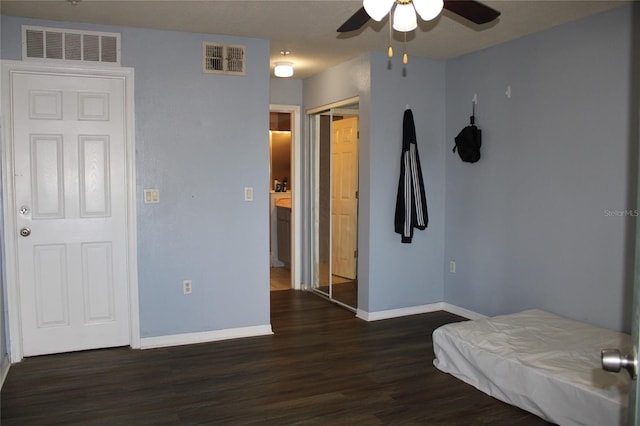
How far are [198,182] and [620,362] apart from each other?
3.60 m

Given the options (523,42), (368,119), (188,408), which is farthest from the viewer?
(368,119)

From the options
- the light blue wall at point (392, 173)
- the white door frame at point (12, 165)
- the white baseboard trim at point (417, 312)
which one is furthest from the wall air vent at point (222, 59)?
the white baseboard trim at point (417, 312)

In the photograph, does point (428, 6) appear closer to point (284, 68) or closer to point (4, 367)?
point (284, 68)

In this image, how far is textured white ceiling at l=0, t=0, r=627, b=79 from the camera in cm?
350

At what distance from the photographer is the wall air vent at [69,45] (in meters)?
3.79

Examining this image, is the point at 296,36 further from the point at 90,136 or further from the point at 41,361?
the point at 41,361

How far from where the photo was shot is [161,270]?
13.9ft

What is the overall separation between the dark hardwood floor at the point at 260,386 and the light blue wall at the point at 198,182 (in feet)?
1.21

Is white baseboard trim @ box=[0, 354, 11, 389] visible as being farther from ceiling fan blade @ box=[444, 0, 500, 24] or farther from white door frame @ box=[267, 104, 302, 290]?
ceiling fan blade @ box=[444, 0, 500, 24]

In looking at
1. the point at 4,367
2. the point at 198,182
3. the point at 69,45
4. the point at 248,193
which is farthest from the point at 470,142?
the point at 4,367

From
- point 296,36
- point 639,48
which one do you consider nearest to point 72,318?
point 296,36

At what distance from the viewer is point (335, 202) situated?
580 cm

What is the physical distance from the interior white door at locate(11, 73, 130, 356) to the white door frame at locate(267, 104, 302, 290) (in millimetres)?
2471

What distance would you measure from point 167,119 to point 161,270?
1194 mm
